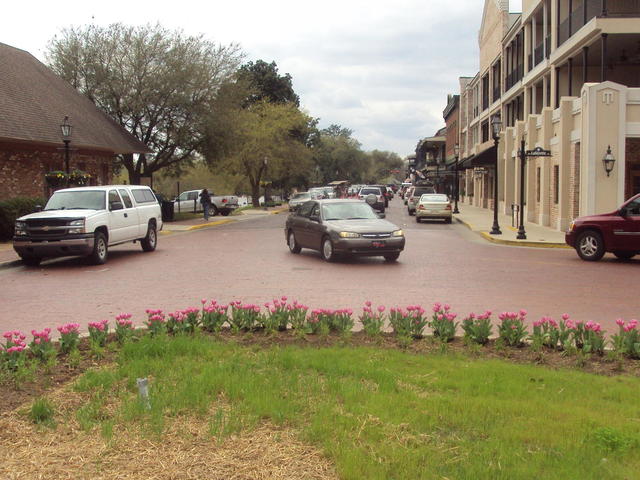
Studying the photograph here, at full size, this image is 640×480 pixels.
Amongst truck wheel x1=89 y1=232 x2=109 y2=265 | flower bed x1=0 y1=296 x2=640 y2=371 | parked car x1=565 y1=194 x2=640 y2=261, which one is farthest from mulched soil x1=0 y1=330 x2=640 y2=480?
parked car x1=565 y1=194 x2=640 y2=261

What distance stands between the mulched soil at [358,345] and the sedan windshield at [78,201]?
35.9 feet

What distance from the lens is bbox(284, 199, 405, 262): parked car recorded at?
16109 millimetres

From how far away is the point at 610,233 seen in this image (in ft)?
55.1

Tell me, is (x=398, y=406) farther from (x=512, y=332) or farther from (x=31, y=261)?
(x=31, y=261)

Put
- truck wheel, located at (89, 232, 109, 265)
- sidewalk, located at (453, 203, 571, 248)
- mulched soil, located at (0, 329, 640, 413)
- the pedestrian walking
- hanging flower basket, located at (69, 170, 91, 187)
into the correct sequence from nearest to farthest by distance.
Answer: mulched soil, located at (0, 329, 640, 413), truck wheel, located at (89, 232, 109, 265), sidewalk, located at (453, 203, 571, 248), hanging flower basket, located at (69, 170, 91, 187), the pedestrian walking

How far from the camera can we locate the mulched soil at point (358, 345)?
5699 mm

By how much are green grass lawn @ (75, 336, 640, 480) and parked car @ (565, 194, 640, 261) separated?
11634 mm

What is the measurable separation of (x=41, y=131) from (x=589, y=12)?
21287mm

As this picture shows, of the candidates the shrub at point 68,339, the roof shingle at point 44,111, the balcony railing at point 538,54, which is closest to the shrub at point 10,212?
the roof shingle at point 44,111

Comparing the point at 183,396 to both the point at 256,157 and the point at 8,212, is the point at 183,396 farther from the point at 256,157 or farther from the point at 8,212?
the point at 256,157

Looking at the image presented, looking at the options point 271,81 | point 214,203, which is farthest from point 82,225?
point 271,81

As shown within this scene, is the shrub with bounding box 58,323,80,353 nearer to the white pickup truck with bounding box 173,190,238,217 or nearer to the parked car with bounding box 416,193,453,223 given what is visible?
the parked car with bounding box 416,193,453,223

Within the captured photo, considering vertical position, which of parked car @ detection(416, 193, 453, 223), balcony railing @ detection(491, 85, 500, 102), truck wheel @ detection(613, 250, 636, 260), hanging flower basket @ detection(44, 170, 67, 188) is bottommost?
truck wheel @ detection(613, 250, 636, 260)

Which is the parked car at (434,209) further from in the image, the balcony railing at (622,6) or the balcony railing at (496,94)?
the balcony railing at (496,94)
